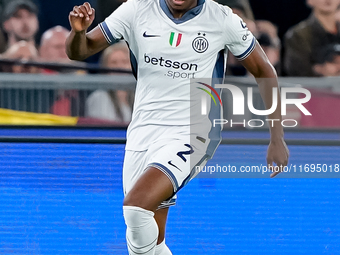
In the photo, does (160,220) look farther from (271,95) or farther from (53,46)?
(53,46)

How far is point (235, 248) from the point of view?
3.76 metres

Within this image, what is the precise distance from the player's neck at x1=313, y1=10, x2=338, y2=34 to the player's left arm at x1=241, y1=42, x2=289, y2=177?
254cm

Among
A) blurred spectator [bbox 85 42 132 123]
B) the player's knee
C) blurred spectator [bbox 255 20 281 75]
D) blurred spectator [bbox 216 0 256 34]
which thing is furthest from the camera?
blurred spectator [bbox 255 20 281 75]

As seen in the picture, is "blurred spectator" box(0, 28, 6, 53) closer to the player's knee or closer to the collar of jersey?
the collar of jersey

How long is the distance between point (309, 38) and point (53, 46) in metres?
2.38

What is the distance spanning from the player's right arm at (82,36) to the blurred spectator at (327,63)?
293 cm

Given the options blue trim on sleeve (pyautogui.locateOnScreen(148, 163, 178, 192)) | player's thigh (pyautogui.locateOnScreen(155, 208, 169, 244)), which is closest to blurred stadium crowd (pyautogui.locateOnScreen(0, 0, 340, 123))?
player's thigh (pyautogui.locateOnScreen(155, 208, 169, 244))

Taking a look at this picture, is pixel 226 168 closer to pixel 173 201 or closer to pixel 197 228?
pixel 197 228

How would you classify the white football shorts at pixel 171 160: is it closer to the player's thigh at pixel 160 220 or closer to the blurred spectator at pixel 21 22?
the player's thigh at pixel 160 220

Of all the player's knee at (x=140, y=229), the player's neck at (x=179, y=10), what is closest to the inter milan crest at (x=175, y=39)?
the player's neck at (x=179, y=10)

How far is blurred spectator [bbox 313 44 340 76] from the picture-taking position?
18.1 ft

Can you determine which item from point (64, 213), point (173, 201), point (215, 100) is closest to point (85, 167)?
point (64, 213)

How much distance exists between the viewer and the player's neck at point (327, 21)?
5625mm

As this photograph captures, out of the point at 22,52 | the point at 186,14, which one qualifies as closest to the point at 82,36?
the point at 186,14
